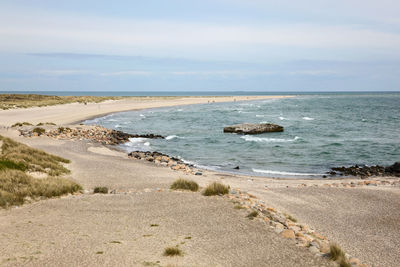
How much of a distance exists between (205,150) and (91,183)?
588 inches

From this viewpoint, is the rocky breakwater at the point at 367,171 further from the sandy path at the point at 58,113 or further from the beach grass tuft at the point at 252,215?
the sandy path at the point at 58,113

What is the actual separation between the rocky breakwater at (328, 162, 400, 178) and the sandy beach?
539cm

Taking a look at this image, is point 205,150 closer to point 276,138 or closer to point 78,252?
point 276,138

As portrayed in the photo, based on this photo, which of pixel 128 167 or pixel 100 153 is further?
pixel 100 153

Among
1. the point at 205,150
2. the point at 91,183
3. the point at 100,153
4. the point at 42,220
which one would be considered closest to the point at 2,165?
the point at 91,183

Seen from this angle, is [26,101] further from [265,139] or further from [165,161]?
[165,161]

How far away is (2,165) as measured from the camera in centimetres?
1370

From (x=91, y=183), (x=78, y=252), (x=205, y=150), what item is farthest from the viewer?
(x=205, y=150)

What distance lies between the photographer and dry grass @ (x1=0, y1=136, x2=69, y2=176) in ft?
50.4

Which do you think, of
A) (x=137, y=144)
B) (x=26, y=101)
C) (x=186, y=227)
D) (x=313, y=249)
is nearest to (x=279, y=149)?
(x=137, y=144)

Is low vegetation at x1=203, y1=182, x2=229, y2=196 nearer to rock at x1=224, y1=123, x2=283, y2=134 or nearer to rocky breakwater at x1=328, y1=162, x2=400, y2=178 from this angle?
rocky breakwater at x1=328, y1=162, x2=400, y2=178

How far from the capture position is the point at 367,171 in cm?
2080

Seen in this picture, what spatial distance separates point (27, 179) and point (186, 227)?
22.1 ft

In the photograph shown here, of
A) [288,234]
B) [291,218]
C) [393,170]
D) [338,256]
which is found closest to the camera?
[338,256]
